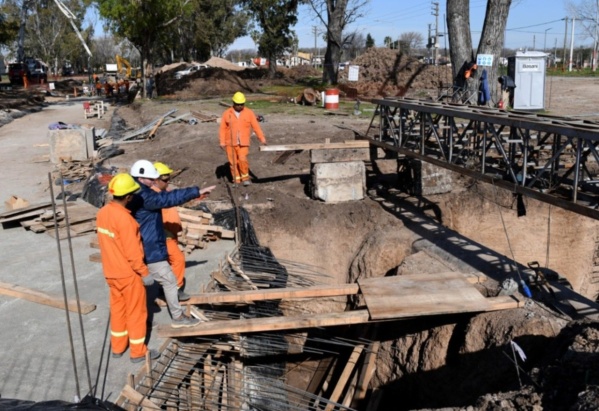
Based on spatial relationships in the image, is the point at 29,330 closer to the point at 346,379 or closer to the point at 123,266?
the point at 123,266

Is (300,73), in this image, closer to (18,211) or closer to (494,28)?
(494,28)

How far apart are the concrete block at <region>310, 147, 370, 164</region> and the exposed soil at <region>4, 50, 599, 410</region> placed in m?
0.68

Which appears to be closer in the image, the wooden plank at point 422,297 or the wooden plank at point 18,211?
the wooden plank at point 422,297

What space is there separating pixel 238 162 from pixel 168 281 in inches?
264

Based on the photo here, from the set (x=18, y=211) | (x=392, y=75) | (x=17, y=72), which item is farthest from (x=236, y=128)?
(x=17, y=72)

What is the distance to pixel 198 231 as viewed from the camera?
32.7ft

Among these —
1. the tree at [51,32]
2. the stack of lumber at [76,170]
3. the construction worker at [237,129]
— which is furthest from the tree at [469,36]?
the tree at [51,32]

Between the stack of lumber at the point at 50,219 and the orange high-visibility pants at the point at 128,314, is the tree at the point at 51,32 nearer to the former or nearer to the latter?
the stack of lumber at the point at 50,219

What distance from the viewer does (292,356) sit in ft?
30.1

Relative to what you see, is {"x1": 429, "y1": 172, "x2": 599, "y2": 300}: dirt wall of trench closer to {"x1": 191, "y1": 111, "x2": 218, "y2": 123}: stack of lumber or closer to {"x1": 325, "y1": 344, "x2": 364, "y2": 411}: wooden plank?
{"x1": 325, "y1": 344, "x2": 364, "y2": 411}: wooden plank

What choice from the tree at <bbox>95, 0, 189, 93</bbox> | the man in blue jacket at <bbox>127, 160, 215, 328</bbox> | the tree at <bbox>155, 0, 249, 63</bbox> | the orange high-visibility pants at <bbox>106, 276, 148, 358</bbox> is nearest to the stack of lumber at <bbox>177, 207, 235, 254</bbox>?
the man in blue jacket at <bbox>127, 160, 215, 328</bbox>

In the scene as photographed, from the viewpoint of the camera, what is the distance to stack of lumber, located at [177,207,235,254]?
9859 millimetres

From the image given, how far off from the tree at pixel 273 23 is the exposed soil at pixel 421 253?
31.2m

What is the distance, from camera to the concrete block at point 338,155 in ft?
44.4
